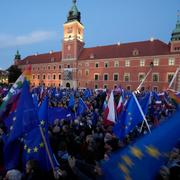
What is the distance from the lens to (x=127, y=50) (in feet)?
184

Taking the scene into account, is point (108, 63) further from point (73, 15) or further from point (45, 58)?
point (45, 58)

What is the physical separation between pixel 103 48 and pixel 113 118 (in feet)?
180

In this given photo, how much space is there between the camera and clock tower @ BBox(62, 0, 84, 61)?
2398 inches

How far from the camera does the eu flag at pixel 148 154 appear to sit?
2236mm

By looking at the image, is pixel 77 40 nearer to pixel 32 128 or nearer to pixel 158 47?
pixel 158 47

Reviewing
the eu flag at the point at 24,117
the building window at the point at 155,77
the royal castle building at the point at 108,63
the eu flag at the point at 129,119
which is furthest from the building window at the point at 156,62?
the eu flag at the point at 24,117

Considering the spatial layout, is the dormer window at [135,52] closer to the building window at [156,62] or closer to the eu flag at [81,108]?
the building window at [156,62]

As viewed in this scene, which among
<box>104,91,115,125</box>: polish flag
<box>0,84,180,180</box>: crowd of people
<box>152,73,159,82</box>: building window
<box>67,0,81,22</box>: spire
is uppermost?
<box>67,0,81,22</box>: spire

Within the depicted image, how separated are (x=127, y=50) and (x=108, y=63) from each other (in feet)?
19.8

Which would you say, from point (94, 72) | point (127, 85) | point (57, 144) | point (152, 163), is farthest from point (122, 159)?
point (94, 72)

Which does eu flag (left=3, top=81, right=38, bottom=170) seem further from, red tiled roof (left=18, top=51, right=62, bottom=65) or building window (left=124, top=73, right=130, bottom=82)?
red tiled roof (left=18, top=51, right=62, bottom=65)

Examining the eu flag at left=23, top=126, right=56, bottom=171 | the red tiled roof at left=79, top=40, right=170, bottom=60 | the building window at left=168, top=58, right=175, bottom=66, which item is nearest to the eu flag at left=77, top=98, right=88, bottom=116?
the eu flag at left=23, top=126, right=56, bottom=171

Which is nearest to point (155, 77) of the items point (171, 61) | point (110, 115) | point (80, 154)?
point (171, 61)

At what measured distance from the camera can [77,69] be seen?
199 ft
